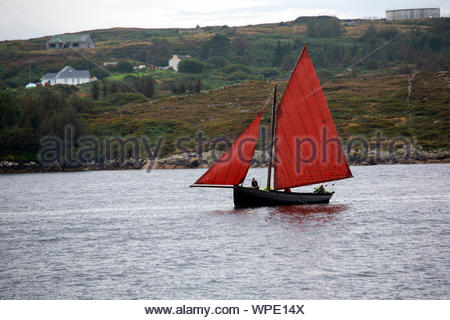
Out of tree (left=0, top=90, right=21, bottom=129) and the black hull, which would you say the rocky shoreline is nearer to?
tree (left=0, top=90, right=21, bottom=129)

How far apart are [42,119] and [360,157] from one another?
69.9 m

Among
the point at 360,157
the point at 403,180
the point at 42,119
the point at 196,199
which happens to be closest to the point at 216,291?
the point at 196,199

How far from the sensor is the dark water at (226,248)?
29.2 meters

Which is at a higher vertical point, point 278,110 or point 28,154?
point 278,110

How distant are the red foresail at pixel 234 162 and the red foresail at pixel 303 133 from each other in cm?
311

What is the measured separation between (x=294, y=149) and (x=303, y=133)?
154 cm

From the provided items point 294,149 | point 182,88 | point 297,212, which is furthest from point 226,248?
point 182,88

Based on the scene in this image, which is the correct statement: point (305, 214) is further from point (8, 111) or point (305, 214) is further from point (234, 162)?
point (8, 111)

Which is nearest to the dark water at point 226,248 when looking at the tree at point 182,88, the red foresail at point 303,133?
the red foresail at point 303,133

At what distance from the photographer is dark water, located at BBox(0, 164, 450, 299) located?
95.7ft

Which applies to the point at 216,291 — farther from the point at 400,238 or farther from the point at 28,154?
the point at 28,154

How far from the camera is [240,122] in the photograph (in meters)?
137

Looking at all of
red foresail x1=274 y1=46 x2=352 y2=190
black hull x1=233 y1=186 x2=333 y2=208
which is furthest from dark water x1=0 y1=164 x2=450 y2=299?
red foresail x1=274 y1=46 x2=352 y2=190
